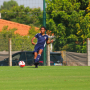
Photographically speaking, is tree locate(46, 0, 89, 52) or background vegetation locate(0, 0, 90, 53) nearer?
background vegetation locate(0, 0, 90, 53)

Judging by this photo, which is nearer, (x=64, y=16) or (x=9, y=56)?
(x=9, y=56)

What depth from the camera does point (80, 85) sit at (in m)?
5.12

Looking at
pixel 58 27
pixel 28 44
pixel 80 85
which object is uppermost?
pixel 58 27

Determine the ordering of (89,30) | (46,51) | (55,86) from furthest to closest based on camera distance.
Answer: (89,30)
(46,51)
(55,86)

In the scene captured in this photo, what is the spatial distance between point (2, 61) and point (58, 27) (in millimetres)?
6943

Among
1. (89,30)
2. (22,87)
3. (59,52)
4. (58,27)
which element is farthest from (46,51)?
(22,87)

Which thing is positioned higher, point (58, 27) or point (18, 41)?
point (58, 27)

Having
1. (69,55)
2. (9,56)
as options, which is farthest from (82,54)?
(9,56)

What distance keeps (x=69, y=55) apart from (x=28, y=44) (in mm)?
2207

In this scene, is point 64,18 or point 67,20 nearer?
point 64,18

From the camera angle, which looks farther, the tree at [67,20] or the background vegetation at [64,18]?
the tree at [67,20]

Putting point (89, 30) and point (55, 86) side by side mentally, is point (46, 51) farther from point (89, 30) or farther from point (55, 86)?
point (55, 86)

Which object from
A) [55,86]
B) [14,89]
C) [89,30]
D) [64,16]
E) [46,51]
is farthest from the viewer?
[64,16]

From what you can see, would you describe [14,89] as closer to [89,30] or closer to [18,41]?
[18,41]
